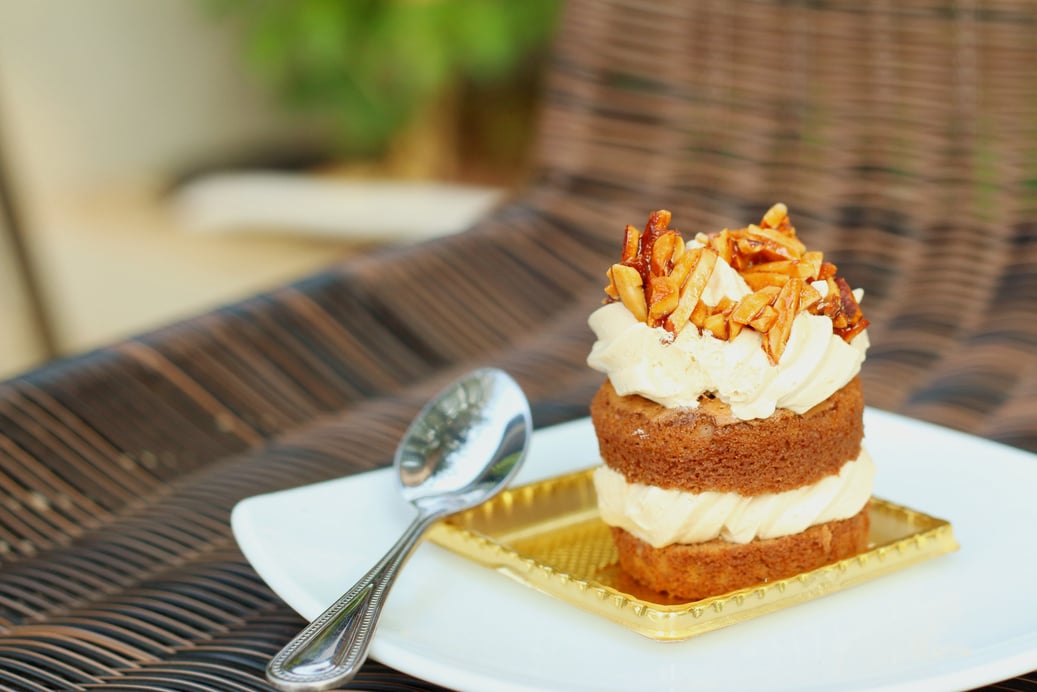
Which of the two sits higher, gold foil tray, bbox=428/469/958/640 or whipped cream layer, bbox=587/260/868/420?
whipped cream layer, bbox=587/260/868/420

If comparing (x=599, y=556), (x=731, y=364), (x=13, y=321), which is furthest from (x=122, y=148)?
(x=731, y=364)

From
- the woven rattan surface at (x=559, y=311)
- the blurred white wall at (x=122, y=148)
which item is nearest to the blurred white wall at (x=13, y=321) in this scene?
the blurred white wall at (x=122, y=148)

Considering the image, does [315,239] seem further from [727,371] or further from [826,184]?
[727,371]

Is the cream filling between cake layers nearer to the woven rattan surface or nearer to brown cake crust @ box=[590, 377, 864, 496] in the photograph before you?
brown cake crust @ box=[590, 377, 864, 496]

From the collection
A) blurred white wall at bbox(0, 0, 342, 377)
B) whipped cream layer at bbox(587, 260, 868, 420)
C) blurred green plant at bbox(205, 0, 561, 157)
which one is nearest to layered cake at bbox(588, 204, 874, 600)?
whipped cream layer at bbox(587, 260, 868, 420)

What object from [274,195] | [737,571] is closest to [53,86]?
[274,195]

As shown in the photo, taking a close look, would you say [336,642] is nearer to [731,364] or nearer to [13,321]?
[731,364]
